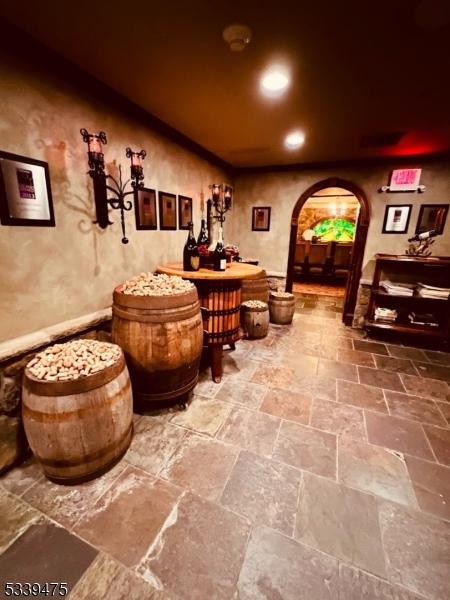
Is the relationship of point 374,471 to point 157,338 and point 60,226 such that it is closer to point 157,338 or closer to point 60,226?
point 157,338

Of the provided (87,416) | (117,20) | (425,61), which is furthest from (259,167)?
(87,416)

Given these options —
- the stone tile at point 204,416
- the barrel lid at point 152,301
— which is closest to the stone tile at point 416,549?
the stone tile at point 204,416

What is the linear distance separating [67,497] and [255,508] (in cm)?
106

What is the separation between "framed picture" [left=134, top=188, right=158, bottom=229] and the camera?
2621 millimetres

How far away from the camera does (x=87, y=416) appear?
1394 millimetres

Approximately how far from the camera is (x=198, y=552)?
122 centimetres

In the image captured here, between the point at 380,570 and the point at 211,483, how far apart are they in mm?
887

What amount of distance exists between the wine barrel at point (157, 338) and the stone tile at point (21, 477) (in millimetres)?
708

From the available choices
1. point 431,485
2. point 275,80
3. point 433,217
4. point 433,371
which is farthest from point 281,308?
point 275,80

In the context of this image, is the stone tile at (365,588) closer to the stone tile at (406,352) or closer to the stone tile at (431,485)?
the stone tile at (431,485)

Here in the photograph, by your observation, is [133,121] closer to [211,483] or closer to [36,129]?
[36,129]

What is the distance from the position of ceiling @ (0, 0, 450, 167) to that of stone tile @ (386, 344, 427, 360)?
2648mm

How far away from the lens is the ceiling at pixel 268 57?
136 cm

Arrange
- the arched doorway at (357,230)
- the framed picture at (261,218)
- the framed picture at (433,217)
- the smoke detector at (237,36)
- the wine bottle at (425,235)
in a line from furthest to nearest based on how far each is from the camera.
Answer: the framed picture at (261,218), the arched doorway at (357,230), the framed picture at (433,217), the wine bottle at (425,235), the smoke detector at (237,36)
